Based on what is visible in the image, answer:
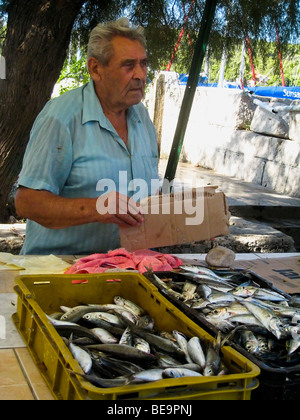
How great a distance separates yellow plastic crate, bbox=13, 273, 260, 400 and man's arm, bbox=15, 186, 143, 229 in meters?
0.47

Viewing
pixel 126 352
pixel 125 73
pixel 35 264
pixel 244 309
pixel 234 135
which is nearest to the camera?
pixel 126 352

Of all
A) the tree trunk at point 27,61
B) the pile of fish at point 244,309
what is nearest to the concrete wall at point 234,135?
the tree trunk at point 27,61

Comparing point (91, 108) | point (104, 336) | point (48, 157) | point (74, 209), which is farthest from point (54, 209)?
point (104, 336)

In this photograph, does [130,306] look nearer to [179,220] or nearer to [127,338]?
[127,338]

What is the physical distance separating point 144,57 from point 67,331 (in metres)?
1.82

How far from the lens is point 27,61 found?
18.9 ft

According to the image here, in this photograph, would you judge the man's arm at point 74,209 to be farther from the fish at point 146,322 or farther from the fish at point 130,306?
the fish at point 146,322

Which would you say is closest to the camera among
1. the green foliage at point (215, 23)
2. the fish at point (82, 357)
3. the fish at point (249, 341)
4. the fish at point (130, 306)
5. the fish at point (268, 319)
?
the fish at point (82, 357)

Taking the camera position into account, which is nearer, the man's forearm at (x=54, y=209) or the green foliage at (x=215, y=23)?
the man's forearm at (x=54, y=209)

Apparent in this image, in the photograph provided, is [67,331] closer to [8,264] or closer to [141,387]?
[141,387]

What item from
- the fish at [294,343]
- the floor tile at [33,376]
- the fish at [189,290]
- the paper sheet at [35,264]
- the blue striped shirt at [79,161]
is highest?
the blue striped shirt at [79,161]

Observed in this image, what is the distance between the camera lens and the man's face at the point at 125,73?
3.16m

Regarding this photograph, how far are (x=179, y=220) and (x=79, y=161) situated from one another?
62 cm

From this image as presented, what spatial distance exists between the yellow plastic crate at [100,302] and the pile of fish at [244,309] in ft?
0.26
